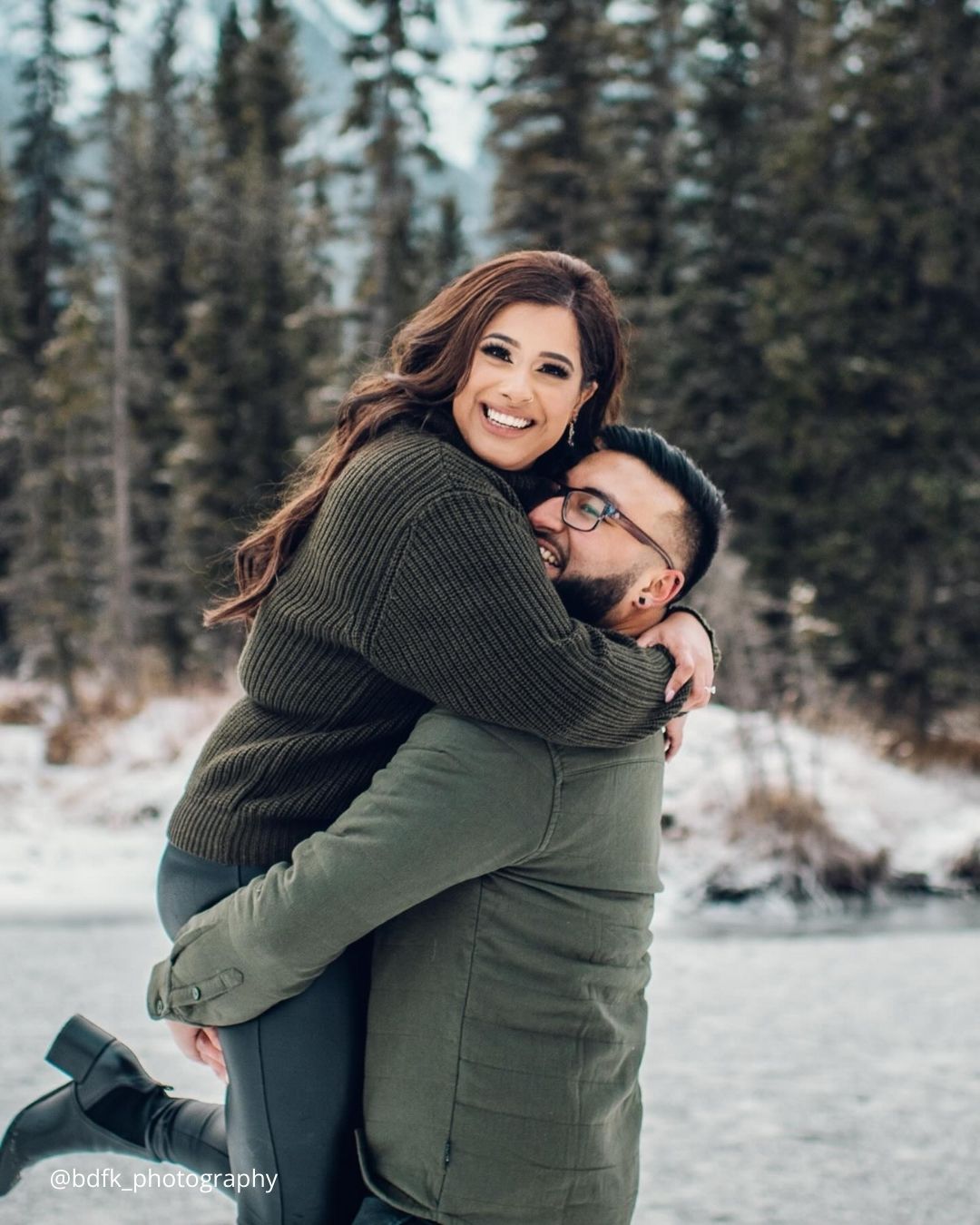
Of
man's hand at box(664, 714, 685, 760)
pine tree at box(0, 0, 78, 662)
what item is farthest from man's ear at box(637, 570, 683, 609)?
pine tree at box(0, 0, 78, 662)

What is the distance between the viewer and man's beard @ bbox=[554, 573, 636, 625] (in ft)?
7.75

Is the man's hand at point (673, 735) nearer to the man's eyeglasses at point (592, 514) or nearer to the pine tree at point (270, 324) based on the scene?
the man's eyeglasses at point (592, 514)

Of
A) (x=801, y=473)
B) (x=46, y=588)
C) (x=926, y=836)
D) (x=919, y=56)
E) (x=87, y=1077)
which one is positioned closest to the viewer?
(x=87, y=1077)

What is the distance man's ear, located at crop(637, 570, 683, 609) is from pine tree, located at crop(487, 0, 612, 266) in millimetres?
20038

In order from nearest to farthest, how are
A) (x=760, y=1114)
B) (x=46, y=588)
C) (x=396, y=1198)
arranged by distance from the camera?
(x=396, y=1198), (x=760, y=1114), (x=46, y=588)

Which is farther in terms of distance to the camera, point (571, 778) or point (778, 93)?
point (778, 93)

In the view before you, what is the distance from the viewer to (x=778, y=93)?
23.4 metres

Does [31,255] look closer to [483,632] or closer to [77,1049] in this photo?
[77,1049]

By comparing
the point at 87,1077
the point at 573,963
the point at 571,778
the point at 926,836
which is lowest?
the point at 926,836

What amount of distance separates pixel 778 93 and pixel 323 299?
11884 mm

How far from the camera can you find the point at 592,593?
93.5 inches

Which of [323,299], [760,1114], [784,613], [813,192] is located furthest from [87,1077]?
[323,299]

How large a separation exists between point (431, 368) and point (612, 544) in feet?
A: 1.58

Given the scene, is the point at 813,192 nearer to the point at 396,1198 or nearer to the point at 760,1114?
the point at 760,1114
